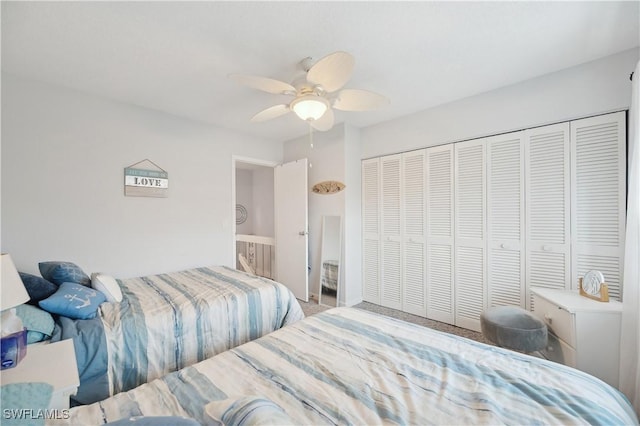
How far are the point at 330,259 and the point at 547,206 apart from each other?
240 centimetres

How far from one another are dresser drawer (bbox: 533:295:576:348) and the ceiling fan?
1.94 metres

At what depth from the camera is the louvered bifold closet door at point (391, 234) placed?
127 inches

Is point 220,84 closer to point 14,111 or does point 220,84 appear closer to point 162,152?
point 162,152

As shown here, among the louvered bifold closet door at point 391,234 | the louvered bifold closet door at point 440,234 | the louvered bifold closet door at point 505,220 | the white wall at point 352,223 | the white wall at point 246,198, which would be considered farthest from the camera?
the white wall at point 246,198

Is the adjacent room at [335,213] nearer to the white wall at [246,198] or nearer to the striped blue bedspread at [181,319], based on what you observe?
the striped blue bedspread at [181,319]

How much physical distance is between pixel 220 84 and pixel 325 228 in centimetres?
216

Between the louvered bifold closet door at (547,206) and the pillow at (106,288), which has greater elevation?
the louvered bifold closet door at (547,206)

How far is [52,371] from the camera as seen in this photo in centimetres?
102

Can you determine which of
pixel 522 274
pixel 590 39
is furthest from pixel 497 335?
pixel 590 39

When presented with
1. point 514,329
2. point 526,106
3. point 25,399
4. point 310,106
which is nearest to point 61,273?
point 25,399

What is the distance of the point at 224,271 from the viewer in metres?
2.85

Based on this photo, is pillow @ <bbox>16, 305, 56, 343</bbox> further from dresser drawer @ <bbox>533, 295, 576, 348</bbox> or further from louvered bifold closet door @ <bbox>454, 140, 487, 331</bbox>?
louvered bifold closet door @ <bbox>454, 140, 487, 331</bbox>

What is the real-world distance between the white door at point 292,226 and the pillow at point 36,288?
246 cm

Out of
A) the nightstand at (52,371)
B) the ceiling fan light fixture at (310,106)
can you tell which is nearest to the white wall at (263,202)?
the ceiling fan light fixture at (310,106)
